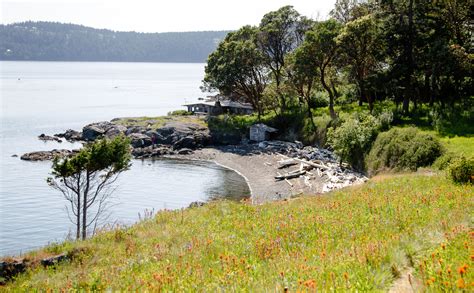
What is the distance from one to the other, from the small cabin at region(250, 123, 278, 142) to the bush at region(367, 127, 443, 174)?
82.1 ft

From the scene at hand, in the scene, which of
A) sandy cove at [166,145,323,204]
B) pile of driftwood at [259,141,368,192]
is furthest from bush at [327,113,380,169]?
sandy cove at [166,145,323,204]

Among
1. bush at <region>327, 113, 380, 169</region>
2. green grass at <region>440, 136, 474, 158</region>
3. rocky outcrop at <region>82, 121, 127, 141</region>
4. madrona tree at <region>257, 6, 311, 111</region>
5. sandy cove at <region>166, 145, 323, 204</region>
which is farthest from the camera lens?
rocky outcrop at <region>82, 121, 127, 141</region>

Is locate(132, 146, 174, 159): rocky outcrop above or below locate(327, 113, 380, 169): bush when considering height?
below

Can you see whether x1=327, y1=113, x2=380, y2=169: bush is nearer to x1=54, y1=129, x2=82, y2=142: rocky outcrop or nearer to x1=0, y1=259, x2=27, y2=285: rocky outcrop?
x1=0, y1=259, x2=27, y2=285: rocky outcrop

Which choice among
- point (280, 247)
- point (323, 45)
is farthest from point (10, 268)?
point (323, 45)

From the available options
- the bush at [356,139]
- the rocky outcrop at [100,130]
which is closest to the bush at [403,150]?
the bush at [356,139]

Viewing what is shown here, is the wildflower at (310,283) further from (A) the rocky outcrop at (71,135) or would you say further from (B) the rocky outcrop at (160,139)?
(A) the rocky outcrop at (71,135)

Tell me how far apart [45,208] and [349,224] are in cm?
3379

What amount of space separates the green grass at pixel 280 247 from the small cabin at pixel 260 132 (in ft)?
148

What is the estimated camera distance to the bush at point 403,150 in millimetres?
34562

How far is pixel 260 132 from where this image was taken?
6612 cm

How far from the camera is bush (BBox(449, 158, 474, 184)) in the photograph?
64.7ft

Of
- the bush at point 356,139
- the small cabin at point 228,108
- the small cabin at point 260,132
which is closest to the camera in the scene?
the bush at point 356,139

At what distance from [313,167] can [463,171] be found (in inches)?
1134
